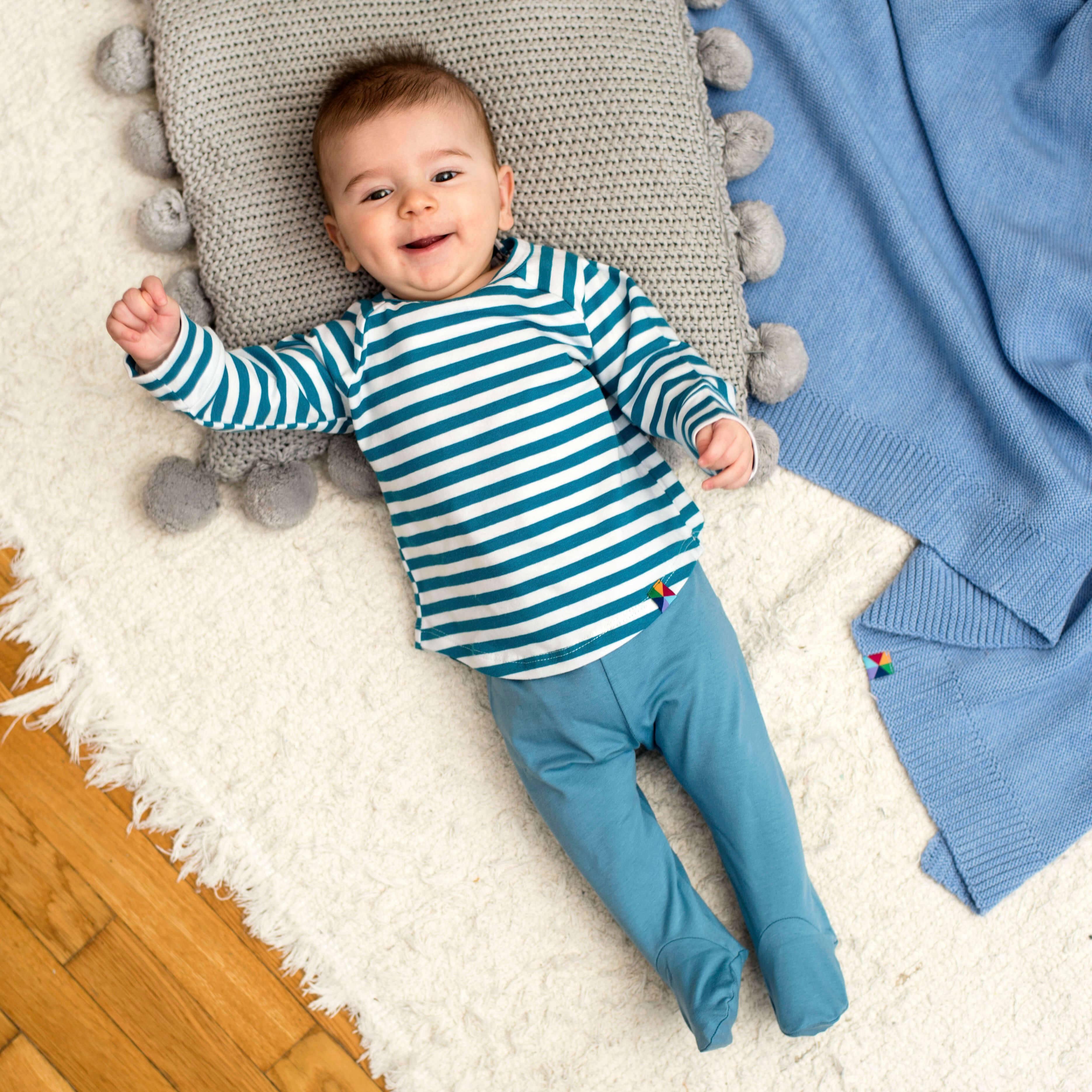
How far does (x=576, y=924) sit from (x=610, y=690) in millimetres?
287

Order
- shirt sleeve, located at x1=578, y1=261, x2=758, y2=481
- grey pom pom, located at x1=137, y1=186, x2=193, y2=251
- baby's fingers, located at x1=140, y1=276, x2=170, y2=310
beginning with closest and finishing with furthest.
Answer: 1. baby's fingers, located at x1=140, y1=276, x2=170, y2=310
2. shirt sleeve, located at x1=578, y1=261, x2=758, y2=481
3. grey pom pom, located at x1=137, y1=186, x2=193, y2=251

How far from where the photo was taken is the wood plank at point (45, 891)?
1.03 meters

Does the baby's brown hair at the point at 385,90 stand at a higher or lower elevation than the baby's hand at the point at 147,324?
higher

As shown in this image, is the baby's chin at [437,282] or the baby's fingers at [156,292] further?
the baby's chin at [437,282]

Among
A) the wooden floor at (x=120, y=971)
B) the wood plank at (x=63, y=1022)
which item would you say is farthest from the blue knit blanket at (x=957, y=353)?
the wood plank at (x=63, y=1022)

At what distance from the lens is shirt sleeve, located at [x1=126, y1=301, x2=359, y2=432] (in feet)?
2.94

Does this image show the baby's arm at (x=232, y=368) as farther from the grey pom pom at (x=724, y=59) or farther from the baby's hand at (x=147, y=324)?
the grey pom pom at (x=724, y=59)

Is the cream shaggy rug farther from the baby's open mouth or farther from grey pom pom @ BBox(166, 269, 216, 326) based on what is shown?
the baby's open mouth

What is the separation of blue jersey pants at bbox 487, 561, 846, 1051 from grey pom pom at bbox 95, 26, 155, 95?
777 millimetres

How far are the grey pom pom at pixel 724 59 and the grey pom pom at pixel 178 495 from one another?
745mm

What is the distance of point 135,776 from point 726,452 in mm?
720

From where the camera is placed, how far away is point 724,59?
1.12 metres

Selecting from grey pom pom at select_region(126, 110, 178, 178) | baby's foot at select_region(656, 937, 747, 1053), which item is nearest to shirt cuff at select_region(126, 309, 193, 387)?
grey pom pom at select_region(126, 110, 178, 178)

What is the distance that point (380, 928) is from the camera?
1053 mm
